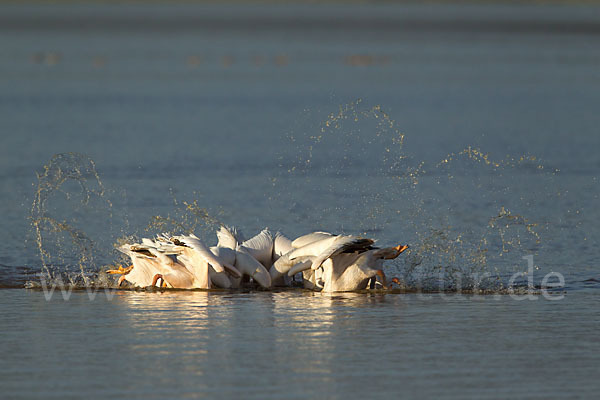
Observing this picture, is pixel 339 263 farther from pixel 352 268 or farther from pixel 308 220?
pixel 308 220

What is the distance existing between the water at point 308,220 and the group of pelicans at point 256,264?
309mm

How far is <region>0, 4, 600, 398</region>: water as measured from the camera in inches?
435

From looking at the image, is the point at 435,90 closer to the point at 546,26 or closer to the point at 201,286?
the point at 201,286

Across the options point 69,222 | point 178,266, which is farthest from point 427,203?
point 178,266

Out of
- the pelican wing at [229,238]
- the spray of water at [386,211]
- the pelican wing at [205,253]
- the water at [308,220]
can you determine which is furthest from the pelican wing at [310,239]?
the spray of water at [386,211]

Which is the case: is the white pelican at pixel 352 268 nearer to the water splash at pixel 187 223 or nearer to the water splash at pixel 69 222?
the water splash at pixel 187 223

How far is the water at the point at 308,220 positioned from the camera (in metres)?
11.0

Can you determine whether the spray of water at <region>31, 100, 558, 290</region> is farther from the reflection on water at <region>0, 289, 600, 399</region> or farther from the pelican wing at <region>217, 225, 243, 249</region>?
the reflection on water at <region>0, 289, 600, 399</region>

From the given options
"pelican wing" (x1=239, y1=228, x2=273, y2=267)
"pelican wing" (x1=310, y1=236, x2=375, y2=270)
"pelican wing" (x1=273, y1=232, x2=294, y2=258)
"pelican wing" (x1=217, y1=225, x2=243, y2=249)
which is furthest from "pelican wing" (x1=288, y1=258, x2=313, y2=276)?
"pelican wing" (x1=217, y1=225, x2=243, y2=249)

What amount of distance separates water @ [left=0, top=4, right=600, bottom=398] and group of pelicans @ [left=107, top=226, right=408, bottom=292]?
309 mm

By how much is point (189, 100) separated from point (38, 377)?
1320 inches

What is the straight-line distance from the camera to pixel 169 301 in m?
14.2

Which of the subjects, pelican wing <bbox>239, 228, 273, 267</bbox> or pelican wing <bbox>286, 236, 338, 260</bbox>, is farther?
pelican wing <bbox>239, 228, 273, 267</bbox>

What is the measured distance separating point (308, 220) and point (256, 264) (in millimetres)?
4884
